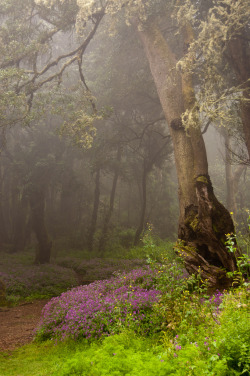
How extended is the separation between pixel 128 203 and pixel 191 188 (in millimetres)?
18577

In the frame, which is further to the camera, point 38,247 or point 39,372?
point 38,247

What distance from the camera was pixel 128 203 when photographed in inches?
1071

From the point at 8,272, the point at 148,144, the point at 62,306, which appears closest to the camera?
the point at 62,306

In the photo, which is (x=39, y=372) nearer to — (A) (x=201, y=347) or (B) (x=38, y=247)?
(A) (x=201, y=347)

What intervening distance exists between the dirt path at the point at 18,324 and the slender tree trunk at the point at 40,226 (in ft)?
20.7

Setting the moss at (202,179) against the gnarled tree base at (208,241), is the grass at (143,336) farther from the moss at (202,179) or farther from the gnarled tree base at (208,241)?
the moss at (202,179)

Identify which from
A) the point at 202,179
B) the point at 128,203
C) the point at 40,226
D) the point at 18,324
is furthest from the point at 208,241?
the point at 128,203

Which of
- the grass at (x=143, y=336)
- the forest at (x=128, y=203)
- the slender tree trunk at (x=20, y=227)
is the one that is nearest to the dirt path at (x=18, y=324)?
A: the forest at (x=128, y=203)

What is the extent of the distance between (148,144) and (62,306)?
1640 cm

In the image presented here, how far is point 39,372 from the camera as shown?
14.8 ft

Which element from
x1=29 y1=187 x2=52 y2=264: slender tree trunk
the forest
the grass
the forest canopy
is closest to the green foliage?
the forest

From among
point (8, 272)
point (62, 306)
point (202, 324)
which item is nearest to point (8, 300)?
point (8, 272)

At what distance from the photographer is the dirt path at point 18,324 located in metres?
6.69

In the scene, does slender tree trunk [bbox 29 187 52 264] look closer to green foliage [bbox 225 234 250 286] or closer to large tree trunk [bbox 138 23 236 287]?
large tree trunk [bbox 138 23 236 287]
